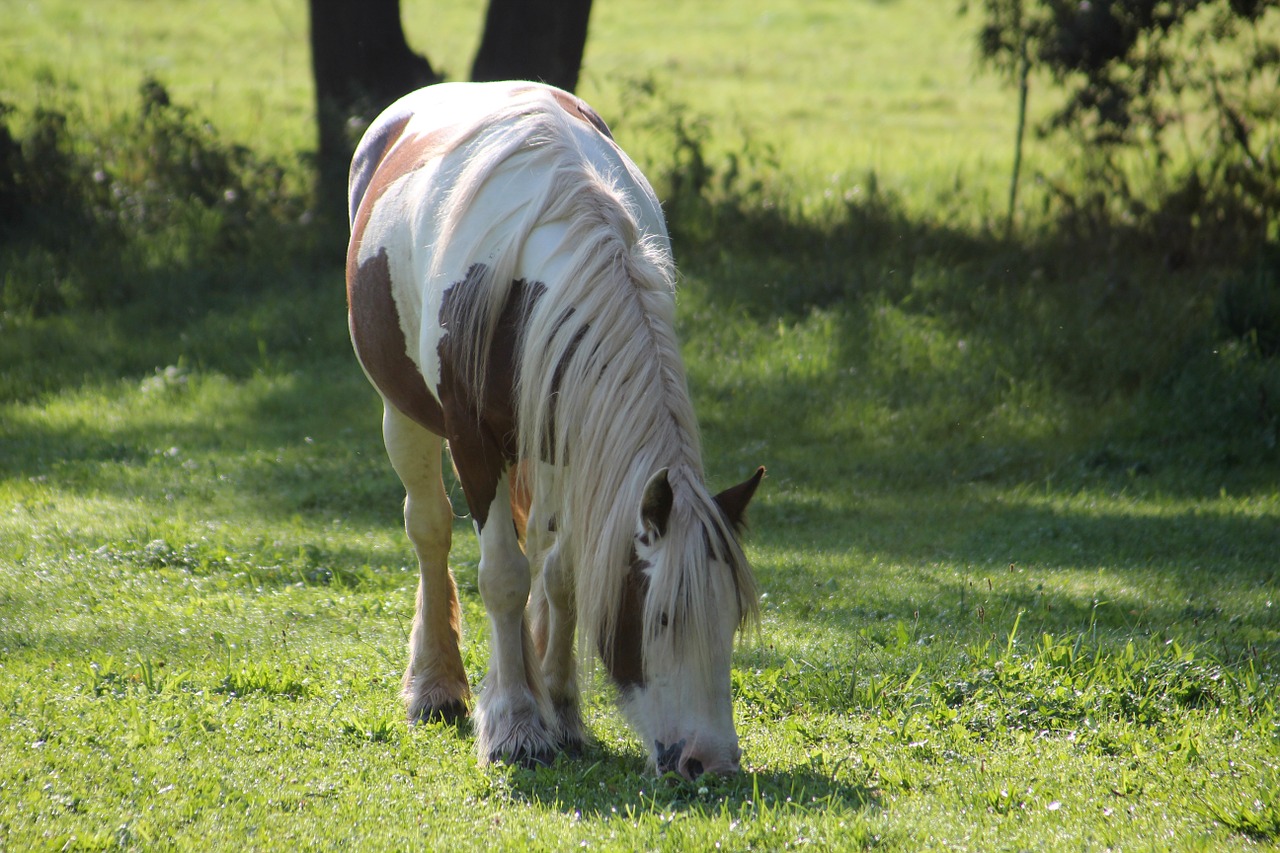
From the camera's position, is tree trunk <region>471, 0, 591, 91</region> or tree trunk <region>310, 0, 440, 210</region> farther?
tree trunk <region>310, 0, 440, 210</region>

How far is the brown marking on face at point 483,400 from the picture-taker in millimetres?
3629

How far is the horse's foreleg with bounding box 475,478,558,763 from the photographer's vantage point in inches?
152

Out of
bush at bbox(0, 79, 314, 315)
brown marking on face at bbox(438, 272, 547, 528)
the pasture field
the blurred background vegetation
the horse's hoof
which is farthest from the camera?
bush at bbox(0, 79, 314, 315)

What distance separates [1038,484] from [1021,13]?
467 centimetres

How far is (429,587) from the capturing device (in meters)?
4.55

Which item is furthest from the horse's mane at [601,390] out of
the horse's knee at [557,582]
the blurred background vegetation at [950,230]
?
the blurred background vegetation at [950,230]

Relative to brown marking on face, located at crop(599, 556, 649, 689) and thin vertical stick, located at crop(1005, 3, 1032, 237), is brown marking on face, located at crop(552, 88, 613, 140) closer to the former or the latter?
brown marking on face, located at crop(599, 556, 649, 689)

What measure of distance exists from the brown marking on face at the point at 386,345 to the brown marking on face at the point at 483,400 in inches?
15.0

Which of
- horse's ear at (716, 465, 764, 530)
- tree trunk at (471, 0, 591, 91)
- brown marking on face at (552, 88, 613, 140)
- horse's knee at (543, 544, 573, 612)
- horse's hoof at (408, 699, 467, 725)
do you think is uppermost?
tree trunk at (471, 0, 591, 91)

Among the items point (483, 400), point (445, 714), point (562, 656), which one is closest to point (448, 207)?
point (483, 400)

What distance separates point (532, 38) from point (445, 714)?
7868 mm

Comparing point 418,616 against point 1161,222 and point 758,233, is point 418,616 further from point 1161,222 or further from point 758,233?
point 1161,222

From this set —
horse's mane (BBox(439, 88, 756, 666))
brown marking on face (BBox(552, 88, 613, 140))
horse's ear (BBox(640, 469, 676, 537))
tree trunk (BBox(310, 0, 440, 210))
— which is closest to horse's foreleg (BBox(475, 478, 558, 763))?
horse's mane (BBox(439, 88, 756, 666))

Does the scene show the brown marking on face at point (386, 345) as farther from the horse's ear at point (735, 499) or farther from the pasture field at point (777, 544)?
the horse's ear at point (735, 499)
